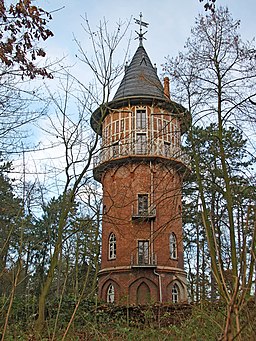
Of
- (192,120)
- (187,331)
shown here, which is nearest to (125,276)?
(192,120)

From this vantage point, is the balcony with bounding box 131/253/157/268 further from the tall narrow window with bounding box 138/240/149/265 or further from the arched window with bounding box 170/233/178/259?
the arched window with bounding box 170/233/178/259

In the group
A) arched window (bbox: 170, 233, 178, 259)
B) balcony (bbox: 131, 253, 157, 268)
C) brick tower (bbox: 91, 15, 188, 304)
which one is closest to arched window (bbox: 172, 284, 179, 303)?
brick tower (bbox: 91, 15, 188, 304)

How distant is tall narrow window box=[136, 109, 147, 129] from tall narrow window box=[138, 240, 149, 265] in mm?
6786

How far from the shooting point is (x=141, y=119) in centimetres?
2467

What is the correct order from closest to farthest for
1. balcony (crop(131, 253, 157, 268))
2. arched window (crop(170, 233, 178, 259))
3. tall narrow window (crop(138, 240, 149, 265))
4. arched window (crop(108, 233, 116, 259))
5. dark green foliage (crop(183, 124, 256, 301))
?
1. dark green foliage (crop(183, 124, 256, 301))
2. balcony (crop(131, 253, 157, 268))
3. tall narrow window (crop(138, 240, 149, 265))
4. arched window (crop(170, 233, 178, 259))
5. arched window (crop(108, 233, 116, 259))

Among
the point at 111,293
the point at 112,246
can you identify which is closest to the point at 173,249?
the point at 112,246

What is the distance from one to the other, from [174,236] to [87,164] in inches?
546

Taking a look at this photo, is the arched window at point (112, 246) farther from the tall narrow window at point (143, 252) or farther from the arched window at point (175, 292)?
the arched window at point (175, 292)

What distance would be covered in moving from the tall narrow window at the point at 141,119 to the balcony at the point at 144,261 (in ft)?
24.8

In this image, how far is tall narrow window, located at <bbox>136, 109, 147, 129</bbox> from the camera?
24.5 meters

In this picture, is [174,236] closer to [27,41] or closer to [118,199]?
[118,199]

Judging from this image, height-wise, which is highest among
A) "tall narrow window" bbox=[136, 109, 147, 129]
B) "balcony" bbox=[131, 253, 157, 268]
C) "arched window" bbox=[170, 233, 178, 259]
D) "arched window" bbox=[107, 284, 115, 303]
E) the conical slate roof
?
the conical slate roof

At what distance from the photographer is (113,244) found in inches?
922

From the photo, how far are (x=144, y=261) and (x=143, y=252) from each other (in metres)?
0.52
